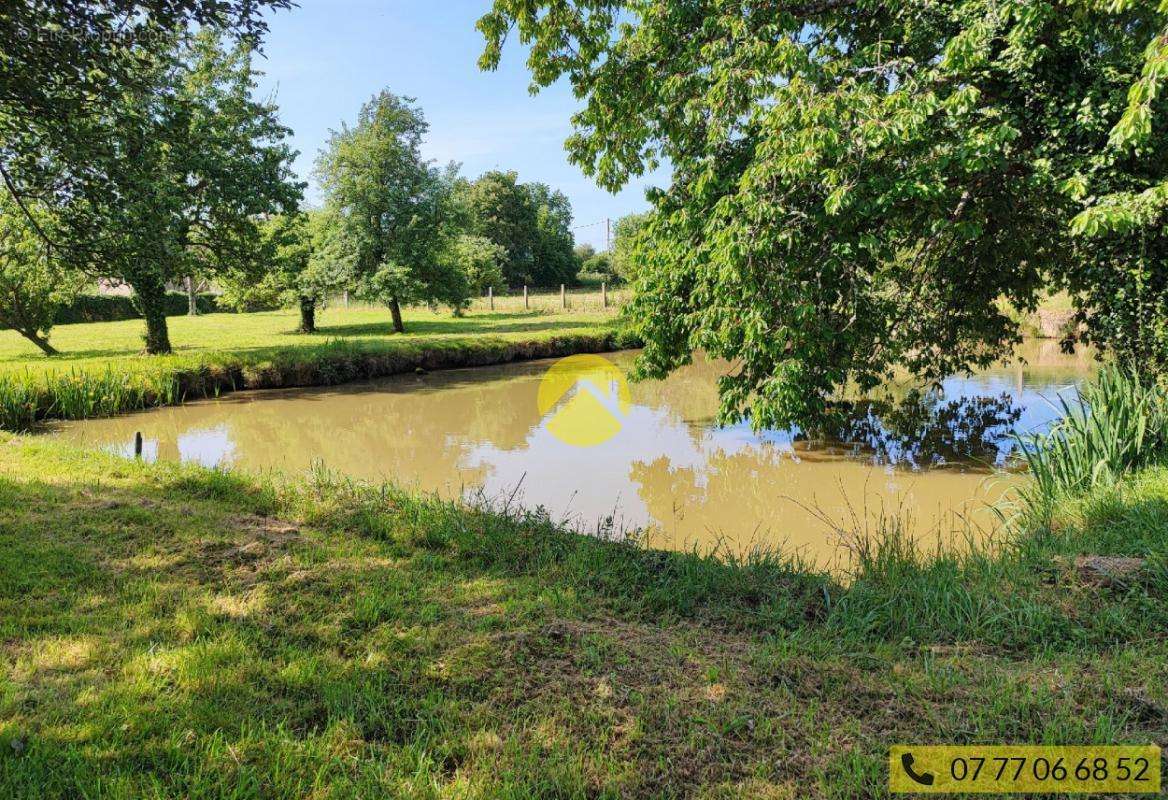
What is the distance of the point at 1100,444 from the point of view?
5.39 metres

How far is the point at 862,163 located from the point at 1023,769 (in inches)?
212

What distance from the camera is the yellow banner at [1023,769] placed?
205 cm

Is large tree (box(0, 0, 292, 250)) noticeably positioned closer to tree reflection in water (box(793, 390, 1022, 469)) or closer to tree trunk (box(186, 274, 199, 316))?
tree reflection in water (box(793, 390, 1022, 469))

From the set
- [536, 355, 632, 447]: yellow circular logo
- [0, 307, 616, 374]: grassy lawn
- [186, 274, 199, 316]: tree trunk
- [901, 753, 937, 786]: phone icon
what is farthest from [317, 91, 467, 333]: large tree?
[901, 753, 937, 786]: phone icon

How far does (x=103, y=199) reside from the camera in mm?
4801

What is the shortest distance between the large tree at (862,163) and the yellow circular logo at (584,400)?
235cm

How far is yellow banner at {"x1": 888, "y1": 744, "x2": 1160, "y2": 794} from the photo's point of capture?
2053mm

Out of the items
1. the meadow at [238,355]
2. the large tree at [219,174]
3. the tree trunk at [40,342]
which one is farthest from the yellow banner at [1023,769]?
the tree trunk at [40,342]

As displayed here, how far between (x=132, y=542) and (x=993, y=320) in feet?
34.2

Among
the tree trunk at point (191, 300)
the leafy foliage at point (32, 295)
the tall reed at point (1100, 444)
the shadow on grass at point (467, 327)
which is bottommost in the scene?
the tall reed at point (1100, 444)

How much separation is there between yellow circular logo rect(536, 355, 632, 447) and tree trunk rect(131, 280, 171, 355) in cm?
838

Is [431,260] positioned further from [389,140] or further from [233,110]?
[233,110]

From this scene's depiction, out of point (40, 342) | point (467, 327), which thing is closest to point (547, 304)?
point (467, 327)

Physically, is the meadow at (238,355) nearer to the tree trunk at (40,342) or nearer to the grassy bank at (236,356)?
the grassy bank at (236,356)
